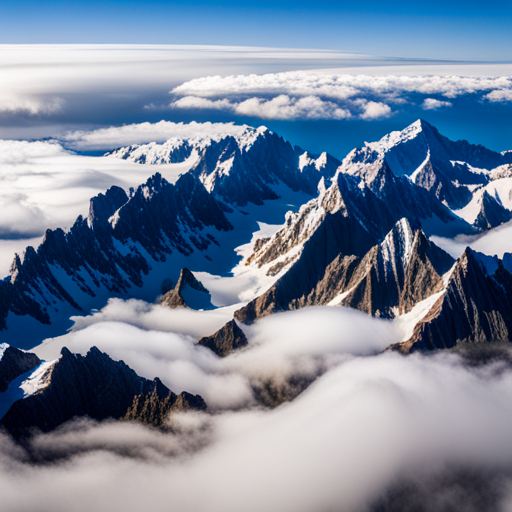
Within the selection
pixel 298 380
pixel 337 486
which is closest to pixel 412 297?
pixel 298 380

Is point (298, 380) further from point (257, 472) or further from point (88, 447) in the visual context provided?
point (88, 447)

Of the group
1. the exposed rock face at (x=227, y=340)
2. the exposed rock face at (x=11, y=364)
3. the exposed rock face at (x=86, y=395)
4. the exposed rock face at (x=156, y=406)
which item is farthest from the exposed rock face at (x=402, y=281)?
the exposed rock face at (x=11, y=364)

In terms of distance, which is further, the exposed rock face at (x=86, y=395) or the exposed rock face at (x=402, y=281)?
the exposed rock face at (x=402, y=281)

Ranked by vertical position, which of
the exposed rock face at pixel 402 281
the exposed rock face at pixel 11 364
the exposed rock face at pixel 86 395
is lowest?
the exposed rock face at pixel 86 395

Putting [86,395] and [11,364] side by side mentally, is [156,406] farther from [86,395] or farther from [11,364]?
[11,364]

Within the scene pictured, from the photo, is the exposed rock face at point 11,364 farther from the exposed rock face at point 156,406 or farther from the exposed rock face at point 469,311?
the exposed rock face at point 469,311

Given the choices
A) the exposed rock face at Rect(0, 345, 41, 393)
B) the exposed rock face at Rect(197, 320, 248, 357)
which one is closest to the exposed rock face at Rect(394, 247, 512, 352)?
the exposed rock face at Rect(197, 320, 248, 357)

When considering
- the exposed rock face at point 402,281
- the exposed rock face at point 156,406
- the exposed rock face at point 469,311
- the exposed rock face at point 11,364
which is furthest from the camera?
the exposed rock face at point 402,281

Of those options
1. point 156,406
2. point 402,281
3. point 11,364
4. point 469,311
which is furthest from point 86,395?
point 469,311
